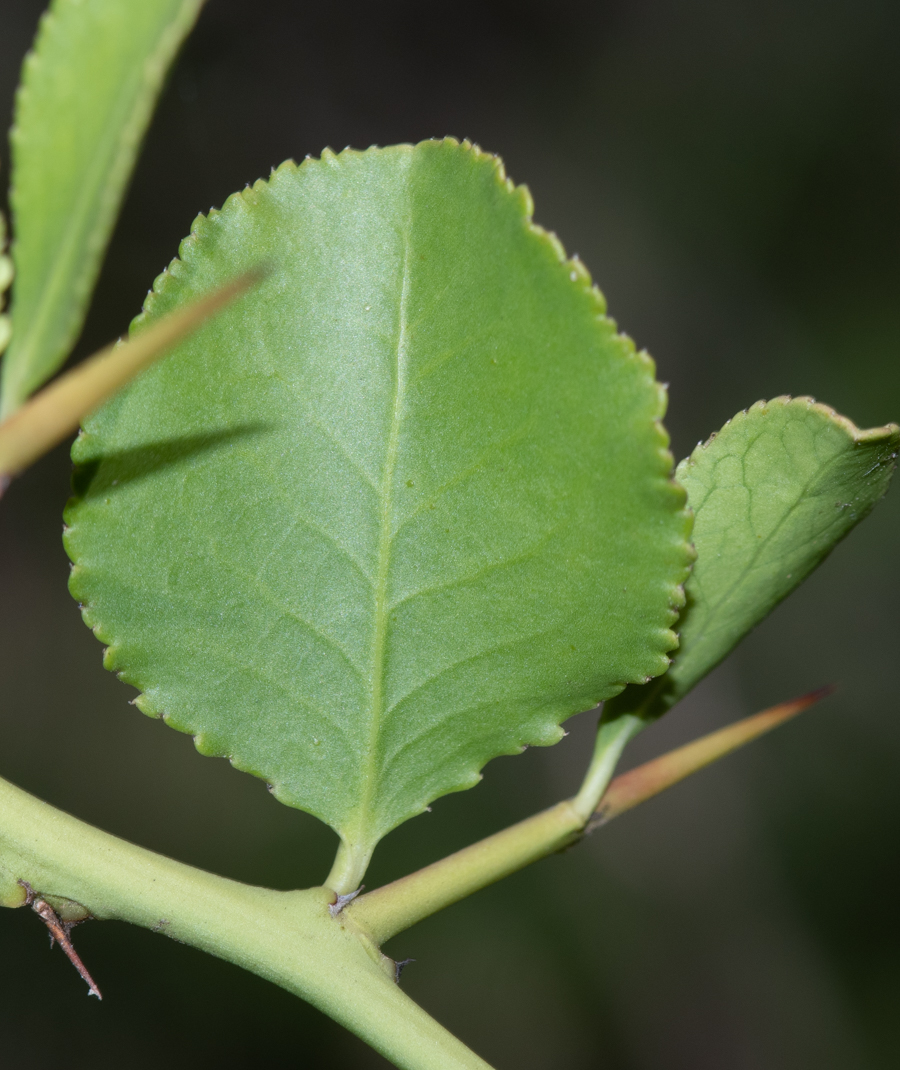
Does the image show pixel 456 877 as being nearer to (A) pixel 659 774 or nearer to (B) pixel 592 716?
(A) pixel 659 774

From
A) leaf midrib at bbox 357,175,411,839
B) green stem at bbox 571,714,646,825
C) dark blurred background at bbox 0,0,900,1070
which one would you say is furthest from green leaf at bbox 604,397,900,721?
dark blurred background at bbox 0,0,900,1070

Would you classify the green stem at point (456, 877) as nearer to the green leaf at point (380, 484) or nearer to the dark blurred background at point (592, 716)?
the green leaf at point (380, 484)

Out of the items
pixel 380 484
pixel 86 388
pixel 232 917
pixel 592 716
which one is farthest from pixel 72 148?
pixel 592 716

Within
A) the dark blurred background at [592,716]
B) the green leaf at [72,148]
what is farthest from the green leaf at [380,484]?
the dark blurred background at [592,716]

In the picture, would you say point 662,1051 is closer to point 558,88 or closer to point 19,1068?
point 19,1068

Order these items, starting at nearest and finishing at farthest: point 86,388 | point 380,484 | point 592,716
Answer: point 86,388
point 380,484
point 592,716

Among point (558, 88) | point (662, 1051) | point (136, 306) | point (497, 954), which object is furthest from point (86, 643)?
point (558, 88)
